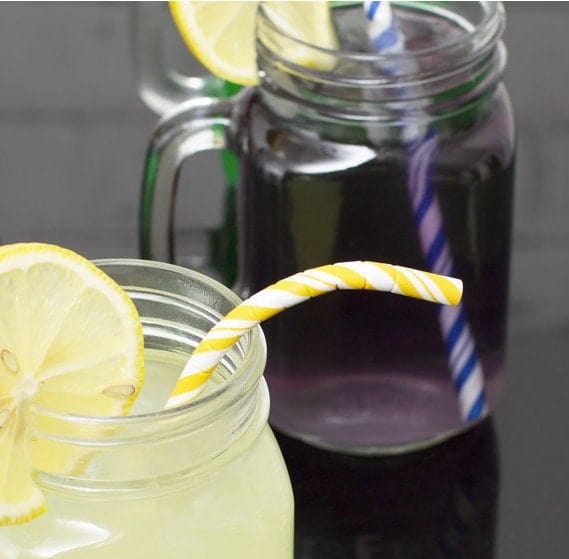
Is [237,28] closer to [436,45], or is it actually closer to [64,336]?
[436,45]

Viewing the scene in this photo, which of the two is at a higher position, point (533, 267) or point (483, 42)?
point (483, 42)

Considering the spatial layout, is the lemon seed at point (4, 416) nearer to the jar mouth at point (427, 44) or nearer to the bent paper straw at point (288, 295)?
the bent paper straw at point (288, 295)

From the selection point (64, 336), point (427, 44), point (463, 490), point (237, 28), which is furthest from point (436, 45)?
point (64, 336)

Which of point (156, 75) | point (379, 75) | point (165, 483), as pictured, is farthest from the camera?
point (156, 75)

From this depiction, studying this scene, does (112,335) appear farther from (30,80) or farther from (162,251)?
(30,80)

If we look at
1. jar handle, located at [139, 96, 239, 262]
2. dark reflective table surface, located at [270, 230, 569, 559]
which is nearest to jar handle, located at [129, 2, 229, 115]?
jar handle, located at [139, 96, 239, 262]

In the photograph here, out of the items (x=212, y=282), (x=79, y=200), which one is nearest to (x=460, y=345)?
(x=212, y=282)

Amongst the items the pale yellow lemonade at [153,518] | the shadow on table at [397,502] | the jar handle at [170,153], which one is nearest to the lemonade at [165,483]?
the pale yellow lemonade at [153,518]
